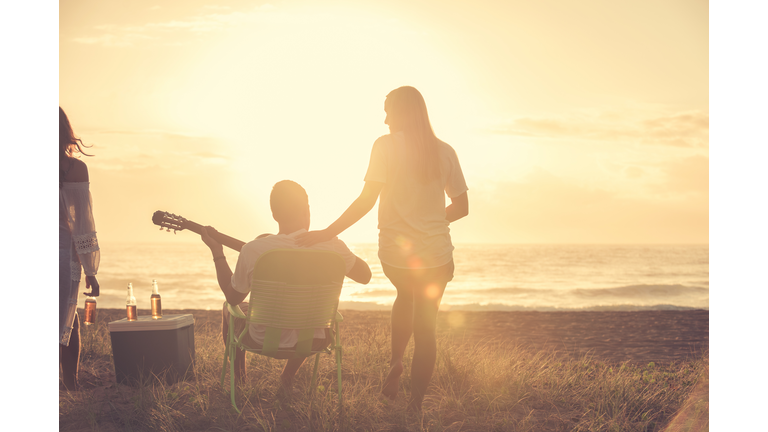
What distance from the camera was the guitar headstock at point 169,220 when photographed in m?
3.44

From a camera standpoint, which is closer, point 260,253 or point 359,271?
point 260,253

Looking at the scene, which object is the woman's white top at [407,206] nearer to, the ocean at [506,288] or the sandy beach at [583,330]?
the sandy beach at [583,330]

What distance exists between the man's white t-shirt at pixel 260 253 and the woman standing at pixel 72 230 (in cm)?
114

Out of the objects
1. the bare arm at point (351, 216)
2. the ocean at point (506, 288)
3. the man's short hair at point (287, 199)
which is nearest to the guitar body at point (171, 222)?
the man's short hair at point (287, 199)

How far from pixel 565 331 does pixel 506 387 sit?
6.30 meters

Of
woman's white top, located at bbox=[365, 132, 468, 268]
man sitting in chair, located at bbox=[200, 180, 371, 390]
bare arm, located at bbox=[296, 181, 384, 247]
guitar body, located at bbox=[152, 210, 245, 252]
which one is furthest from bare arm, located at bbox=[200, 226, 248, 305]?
woman's white top, located at bbox=[365, 132, 468, 268]

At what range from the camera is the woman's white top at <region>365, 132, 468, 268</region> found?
299 centimetres

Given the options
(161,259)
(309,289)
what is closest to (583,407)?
(309,289)

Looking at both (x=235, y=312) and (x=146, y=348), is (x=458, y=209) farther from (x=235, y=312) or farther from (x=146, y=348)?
(x=146, y=348)

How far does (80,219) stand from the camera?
3432 millimetres

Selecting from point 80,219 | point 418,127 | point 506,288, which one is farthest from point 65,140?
point 506,288

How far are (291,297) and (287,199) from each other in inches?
22.3

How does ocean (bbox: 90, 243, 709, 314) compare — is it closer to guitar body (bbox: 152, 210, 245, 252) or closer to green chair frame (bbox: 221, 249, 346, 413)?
guitar body (bbox: 152, 210, 245, 252)
